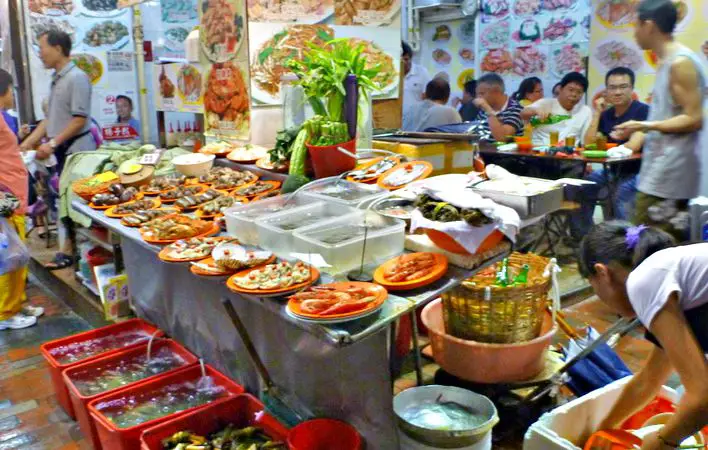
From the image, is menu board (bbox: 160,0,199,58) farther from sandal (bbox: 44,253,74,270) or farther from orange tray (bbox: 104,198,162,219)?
orange tray (bbox: 104,198,162,219)

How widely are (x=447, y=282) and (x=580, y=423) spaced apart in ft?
2.99

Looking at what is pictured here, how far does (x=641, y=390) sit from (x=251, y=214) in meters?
1.84

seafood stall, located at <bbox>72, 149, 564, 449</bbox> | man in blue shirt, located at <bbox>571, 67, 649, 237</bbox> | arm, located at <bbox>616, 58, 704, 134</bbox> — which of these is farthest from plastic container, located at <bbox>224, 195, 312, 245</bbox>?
man in blue shirt, located at <bbox>571, 67, 649, 237</bbox>

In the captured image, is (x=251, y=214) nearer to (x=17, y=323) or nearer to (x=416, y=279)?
(x=416, y=279)

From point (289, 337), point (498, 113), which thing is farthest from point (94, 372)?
point (498, 113)

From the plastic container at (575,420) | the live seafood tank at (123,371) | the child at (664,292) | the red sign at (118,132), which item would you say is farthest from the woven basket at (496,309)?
the red sign at (118,132)

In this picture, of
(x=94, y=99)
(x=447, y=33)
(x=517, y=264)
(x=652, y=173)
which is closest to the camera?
(x=517, y=264)

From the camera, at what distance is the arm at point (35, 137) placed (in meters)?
5.92

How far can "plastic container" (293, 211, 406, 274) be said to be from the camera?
8.16 ft

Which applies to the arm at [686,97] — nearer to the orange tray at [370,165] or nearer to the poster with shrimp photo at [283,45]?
the orange tray at [370,165]

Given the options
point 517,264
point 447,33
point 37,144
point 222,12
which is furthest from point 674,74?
point 447,33

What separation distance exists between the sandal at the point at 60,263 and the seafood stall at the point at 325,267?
2.34 m

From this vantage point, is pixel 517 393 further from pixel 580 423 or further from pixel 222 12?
pixel 222 12

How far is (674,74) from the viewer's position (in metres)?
3.60
